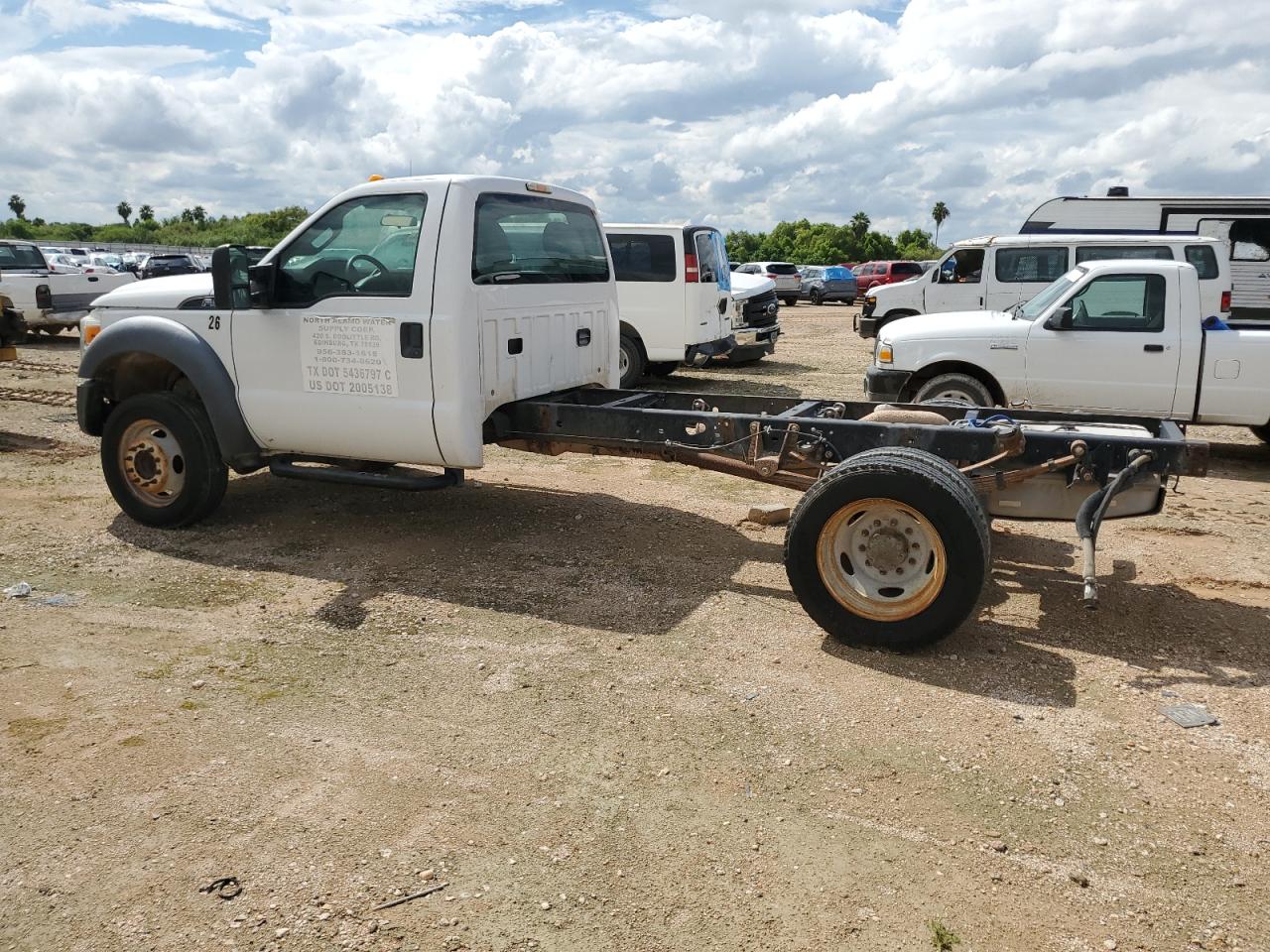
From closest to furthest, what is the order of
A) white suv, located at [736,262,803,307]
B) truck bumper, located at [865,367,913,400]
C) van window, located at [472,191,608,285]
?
van window, located at [472,191,608,285], truck bumper, located at [865,367,913,400], white suv, located at [736,262,803,307]

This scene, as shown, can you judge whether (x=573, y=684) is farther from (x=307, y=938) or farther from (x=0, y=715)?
(x=0, y=715)

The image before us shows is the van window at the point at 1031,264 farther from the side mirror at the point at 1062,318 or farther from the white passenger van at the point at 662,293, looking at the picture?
the side mirror at the point at 1062,318

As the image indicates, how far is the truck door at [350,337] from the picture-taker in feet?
18.4

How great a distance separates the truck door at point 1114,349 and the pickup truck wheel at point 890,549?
4.56 m

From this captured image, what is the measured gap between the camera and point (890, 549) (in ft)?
15.5

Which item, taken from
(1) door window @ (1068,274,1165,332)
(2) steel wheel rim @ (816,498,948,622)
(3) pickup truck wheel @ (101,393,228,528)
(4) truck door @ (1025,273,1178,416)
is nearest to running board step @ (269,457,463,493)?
(3) pickup truck wheel @ (101,393,228,528)

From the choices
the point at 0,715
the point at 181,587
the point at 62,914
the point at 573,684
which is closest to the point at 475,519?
the point at 181,587

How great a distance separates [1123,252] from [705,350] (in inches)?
203

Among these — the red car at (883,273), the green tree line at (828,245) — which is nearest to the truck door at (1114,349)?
the red car at (883,273)

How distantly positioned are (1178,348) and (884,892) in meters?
6.99

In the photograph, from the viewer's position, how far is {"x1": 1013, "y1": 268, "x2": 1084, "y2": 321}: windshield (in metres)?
8.83

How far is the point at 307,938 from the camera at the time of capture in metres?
2.85

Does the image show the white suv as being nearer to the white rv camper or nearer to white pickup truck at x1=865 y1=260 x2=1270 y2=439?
the white rv camper

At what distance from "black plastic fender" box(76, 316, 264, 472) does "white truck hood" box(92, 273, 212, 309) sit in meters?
0.13
